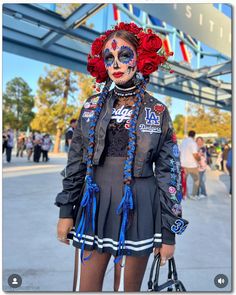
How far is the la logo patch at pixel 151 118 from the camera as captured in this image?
1313mm

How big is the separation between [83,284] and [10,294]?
37.2 inches

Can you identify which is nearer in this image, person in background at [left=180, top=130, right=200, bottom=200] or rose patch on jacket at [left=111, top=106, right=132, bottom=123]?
rose patch on jacket at [left=111, top=106, right=132, bottom=123]

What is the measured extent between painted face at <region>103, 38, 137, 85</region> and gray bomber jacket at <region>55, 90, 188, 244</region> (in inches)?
5.0

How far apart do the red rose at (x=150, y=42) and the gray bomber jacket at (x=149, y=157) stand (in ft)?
0.79

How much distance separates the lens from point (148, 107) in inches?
53.3

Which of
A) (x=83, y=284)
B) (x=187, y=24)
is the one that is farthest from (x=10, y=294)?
(x=187, y=24)

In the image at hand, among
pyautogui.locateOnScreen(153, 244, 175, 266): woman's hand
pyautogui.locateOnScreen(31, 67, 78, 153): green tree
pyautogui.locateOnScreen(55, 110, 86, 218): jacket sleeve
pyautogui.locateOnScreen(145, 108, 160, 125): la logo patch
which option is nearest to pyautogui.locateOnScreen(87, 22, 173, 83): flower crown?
pyautogui.locateOnScreen(145, 108, 160, 125): la logo patch

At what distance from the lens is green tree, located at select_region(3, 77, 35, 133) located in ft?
78.9

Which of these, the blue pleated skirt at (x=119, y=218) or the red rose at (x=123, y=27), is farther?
the red rose at (x=123, y=27)

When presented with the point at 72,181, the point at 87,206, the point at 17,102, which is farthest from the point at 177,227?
the point at 17,102

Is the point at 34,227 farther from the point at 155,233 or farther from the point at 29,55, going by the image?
the point at 29,55

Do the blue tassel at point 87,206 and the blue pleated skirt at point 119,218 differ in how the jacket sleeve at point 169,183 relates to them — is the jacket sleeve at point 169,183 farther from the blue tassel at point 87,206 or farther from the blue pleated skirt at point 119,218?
the blue tassel at point 87,206

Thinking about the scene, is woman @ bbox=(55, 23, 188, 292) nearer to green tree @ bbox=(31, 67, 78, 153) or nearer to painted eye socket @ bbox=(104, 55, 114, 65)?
painted eye socket @ bbox=(104, 55, 114, 65)

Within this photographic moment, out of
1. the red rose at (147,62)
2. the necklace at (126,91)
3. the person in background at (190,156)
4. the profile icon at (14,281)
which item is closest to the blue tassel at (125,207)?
the necklace at (126,91)
